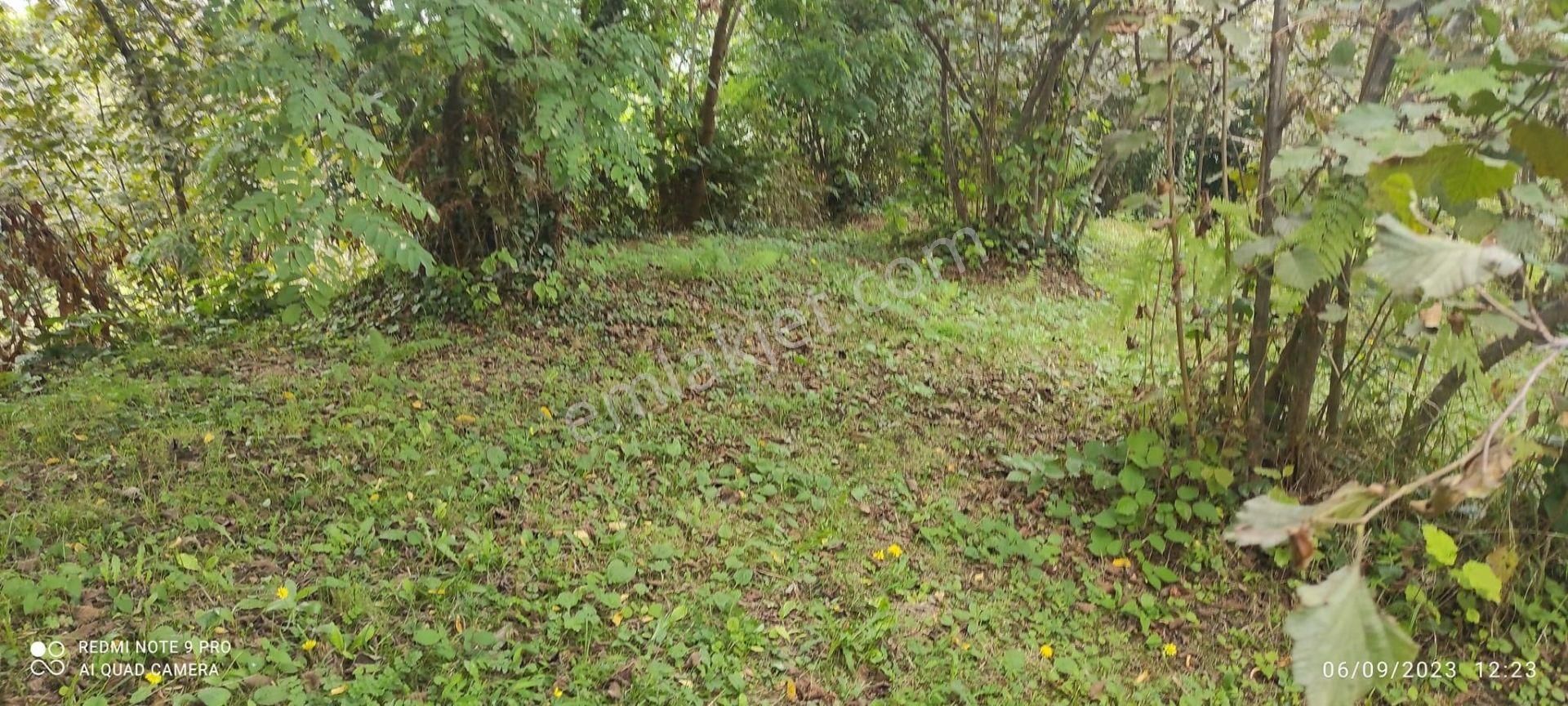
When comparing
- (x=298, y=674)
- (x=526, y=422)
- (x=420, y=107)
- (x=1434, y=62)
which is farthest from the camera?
(x=420, y=107)

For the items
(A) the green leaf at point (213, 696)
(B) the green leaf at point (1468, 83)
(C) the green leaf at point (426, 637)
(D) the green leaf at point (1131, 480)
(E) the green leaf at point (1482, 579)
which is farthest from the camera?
(D) the green leaf at point (1131, 480)

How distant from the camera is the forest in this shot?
2031mm

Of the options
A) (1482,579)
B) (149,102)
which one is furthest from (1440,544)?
(149,102)

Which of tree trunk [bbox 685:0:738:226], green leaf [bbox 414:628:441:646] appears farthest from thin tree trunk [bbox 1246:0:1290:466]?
tree trunk [bbox 685:0:738:226]

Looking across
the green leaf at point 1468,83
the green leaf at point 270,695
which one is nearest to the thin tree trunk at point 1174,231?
the green leaf at point 1468,83

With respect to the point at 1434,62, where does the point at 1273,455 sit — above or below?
below

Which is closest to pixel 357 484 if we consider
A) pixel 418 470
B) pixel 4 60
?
pixel 418 470

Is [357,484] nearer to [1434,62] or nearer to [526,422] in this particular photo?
[526,422]

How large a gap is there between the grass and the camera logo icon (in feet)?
0.09

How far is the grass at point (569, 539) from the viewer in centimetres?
213

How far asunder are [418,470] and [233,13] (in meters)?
1.87

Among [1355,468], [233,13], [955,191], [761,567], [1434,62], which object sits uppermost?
[233,13]

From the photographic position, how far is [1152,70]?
249 centimetres

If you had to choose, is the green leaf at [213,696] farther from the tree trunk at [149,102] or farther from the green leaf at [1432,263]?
the tree trunk at [149,102]
